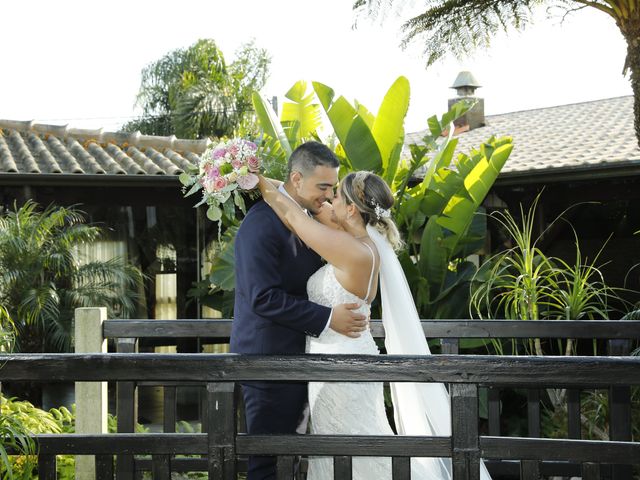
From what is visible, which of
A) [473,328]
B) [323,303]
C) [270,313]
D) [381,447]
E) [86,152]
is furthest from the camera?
[86,152]

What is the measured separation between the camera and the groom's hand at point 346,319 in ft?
12.4

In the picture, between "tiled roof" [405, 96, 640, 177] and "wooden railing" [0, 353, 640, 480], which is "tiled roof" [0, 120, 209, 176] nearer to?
"tiled roof" [405, 96, 640, 177]

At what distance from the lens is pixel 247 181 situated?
394 cm

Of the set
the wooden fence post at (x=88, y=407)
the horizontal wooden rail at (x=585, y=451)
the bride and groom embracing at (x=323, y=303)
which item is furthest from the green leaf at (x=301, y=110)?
the horizontal wooden rail at (x=585, y=451)

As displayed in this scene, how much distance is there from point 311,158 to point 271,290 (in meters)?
0.68

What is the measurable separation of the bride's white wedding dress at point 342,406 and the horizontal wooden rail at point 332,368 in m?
0.99

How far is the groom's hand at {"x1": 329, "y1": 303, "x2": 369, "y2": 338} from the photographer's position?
3785 mm

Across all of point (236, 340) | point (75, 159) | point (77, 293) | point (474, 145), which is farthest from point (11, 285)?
point (474, 145)

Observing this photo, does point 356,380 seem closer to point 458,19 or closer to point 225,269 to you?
point 225,269

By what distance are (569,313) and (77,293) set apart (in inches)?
225

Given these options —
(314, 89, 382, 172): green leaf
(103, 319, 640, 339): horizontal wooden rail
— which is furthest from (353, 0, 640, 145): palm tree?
(103, 319, 640, 339): horizontal wooden rail

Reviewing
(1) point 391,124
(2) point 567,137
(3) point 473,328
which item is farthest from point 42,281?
(2) point 567,137

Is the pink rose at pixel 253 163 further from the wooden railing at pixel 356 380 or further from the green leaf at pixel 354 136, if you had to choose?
the green leaf at pixel 354 136

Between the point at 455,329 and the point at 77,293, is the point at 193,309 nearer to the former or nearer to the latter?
the point at 77,293
